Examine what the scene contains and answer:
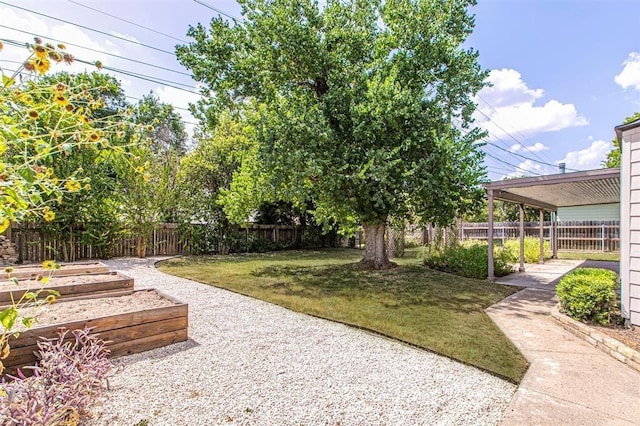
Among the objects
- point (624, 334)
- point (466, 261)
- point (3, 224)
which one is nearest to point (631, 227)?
point (624, 334)

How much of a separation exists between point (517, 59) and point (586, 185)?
856cm

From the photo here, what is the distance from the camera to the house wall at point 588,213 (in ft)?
50.2

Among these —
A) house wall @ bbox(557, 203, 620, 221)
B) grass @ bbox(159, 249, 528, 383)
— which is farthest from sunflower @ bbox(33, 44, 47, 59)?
house wall @ bbox(557, 203, 620, 221)

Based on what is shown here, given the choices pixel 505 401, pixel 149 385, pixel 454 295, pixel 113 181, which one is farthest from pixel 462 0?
pixel 113 181

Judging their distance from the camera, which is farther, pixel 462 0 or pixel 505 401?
pixel 462 0

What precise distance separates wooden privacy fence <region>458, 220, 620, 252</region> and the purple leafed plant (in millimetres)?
16522

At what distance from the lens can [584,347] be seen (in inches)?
154

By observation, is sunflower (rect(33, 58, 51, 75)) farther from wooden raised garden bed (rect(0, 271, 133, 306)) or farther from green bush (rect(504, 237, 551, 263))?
green bush (rect(504, 237, 551, 263))

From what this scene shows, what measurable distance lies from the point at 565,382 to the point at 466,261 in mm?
6238

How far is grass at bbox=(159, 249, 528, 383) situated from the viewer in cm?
383

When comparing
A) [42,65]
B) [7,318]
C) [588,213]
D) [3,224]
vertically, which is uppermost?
[42,65]

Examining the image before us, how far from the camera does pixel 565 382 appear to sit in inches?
120

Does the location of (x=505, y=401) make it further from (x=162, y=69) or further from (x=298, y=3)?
(x=162, y=69)

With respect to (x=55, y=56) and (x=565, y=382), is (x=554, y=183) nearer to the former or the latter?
(x=565, y=382)
